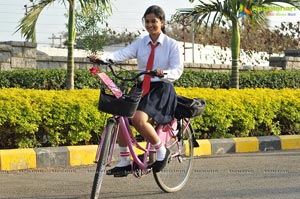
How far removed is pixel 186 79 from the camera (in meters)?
15.1

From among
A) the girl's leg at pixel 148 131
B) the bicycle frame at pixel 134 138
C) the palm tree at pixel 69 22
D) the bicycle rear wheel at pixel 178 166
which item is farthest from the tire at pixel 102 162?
the palm tree at pixel 69 22

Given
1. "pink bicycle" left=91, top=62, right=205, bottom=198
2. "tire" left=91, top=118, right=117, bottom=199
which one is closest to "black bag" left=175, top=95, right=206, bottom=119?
"pink bicycle" left=91, top=62, right=205, bottom=198

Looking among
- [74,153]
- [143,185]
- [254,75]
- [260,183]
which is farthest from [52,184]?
[254,75]

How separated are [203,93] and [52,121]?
2.60 m

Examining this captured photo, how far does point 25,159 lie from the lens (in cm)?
747

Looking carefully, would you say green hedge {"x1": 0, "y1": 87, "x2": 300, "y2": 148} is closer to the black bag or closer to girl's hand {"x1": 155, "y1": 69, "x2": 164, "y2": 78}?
the black bag

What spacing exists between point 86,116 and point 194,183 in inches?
84.0

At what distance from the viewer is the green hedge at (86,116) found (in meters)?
7.91

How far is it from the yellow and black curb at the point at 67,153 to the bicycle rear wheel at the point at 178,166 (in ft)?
5.64

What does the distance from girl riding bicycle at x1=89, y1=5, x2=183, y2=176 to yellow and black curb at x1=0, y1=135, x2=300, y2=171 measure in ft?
6.83

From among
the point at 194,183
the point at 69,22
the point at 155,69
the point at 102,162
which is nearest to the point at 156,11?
the point at 155,69

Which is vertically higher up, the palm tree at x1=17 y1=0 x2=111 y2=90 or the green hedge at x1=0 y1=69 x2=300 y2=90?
the palm tree at x1=17 y1=0 x2=111 y2=90

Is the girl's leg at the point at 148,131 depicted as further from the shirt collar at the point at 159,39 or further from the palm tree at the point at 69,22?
the palm tree at the point at 69,22

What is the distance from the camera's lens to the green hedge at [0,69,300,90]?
12.7 metres
